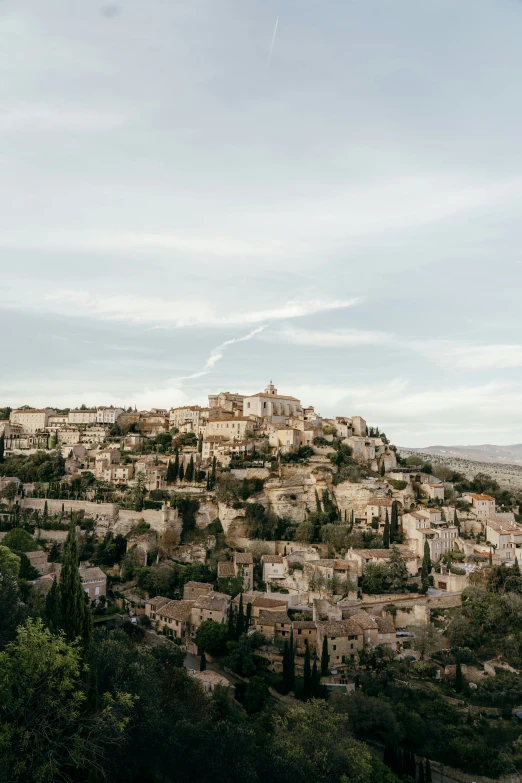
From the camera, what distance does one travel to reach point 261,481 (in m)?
49.2

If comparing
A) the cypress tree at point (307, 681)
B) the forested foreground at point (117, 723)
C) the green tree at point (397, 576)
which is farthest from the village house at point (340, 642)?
the forested foreground at point (117, 723)

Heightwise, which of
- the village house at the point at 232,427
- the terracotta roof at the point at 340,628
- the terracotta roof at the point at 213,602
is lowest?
the terracotta roof at the point at 340,628

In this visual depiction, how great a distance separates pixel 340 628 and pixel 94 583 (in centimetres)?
1579

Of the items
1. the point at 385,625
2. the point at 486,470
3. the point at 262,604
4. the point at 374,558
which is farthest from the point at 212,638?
the point at 486,470

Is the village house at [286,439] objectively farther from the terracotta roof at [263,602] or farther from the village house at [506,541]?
the village house at [506,541]

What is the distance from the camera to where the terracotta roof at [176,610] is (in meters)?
34.4

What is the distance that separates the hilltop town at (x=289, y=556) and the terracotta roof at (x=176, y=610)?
116mm

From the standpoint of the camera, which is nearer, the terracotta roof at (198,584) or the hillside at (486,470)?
the terracotta roof at (198,584)

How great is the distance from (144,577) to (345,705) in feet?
61.5

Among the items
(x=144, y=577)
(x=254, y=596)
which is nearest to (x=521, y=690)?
(x=254, y=596)

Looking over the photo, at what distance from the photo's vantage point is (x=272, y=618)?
33969mm

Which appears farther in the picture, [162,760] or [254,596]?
[254,596]

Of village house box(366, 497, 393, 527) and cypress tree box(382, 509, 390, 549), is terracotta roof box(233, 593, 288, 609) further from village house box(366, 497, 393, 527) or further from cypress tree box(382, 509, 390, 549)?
village house box(366, 497, 393, 527)

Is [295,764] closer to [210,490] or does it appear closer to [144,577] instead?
[144,577]
